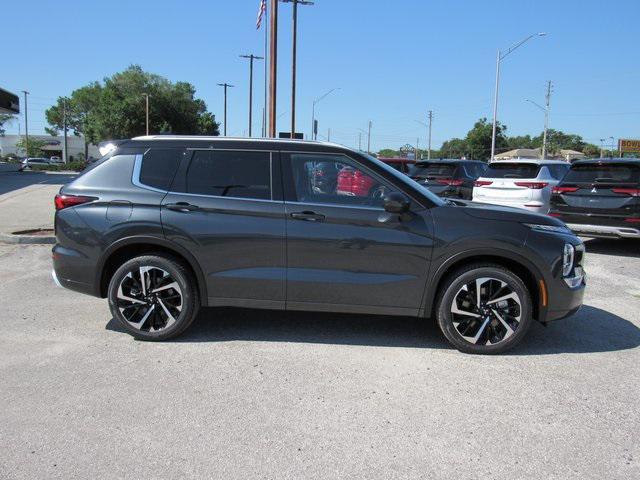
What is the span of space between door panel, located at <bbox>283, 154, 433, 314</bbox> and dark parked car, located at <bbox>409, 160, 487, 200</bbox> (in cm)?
985

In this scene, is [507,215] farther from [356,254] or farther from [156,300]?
[156,300]

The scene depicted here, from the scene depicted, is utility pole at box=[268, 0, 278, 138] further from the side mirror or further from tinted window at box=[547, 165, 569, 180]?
the side mirror

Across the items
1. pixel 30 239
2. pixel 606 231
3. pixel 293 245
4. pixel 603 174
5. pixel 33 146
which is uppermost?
pixel 33 146

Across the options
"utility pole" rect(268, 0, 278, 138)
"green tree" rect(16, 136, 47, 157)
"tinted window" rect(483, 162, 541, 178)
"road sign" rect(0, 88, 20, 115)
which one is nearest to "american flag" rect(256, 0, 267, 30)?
"utility pole" rect(268, 0, 278, 138)

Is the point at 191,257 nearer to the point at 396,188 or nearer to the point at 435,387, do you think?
the point at 396,188

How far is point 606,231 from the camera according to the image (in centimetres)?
935

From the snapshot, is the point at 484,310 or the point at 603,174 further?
the point at 603,174

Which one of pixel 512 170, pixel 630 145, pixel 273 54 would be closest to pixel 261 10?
pixel 273 54

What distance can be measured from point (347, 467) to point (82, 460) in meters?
1.46

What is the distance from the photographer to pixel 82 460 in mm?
3025

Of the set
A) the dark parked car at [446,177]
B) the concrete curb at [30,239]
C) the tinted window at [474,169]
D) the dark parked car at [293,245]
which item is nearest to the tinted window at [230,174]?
the dark parked car at [293,245]

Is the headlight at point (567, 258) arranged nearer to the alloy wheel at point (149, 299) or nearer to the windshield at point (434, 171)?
the alloy wheel at point (149, 299)

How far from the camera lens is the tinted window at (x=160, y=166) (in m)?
4.86

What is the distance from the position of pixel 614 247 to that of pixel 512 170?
8.49ft
